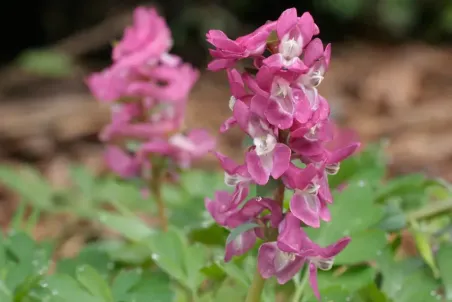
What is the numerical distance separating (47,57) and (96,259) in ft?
12.1

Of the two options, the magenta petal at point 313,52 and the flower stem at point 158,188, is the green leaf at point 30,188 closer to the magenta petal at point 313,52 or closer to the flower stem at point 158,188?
the flower stem at point 158,188

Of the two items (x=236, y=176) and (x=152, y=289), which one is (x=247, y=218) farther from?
(x=152, y=289)

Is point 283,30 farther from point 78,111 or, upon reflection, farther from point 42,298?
point 78,111

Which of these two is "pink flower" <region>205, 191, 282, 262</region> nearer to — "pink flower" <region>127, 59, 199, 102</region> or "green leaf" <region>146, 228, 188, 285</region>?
"green leaf" <region>146, 228, 188, 285</region>

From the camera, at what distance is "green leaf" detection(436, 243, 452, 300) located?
1.29 metres

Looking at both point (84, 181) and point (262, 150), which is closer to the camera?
point (262, 150)

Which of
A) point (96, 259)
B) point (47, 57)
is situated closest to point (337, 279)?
point (96, 259)

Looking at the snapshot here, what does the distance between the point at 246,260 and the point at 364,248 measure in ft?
0.92

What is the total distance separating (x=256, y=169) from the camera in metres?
0.94

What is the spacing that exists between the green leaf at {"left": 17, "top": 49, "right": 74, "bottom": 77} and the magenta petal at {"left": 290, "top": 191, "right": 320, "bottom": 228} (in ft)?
13.9

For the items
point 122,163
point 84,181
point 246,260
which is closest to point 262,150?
point 246,260

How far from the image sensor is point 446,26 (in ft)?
18.2

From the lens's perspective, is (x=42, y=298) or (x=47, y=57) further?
(x=47, y=57)

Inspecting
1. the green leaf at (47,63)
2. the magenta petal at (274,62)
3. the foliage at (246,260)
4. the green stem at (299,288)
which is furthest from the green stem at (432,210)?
the green leaf at (47,63)
